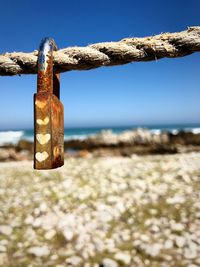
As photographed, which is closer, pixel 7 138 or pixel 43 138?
pixel 43 138

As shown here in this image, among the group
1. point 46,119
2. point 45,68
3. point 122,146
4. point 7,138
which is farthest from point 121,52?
point 7,138

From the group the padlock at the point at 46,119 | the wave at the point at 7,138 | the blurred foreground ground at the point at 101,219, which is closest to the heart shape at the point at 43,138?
the padlock at the point at 46,119

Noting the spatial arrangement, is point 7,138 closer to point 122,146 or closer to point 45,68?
point 122,146

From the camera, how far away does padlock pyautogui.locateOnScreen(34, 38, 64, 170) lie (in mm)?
1415

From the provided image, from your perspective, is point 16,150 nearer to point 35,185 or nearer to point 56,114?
point 35,185

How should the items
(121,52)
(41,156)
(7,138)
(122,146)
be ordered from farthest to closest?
(7,138) < (122,146) < (121,52) < (41,156)

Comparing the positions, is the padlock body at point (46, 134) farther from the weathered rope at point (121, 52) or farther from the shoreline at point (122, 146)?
the shoreline at point (122, 146)

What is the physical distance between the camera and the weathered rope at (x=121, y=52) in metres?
1.58

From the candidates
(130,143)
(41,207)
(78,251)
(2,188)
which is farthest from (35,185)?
(130,143)

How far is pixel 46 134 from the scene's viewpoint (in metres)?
1.43

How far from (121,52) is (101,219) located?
468cm

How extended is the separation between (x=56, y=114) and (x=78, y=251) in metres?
3.89

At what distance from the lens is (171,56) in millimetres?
1628

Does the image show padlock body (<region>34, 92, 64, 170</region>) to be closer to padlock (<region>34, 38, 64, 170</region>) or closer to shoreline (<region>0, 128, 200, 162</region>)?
padlock (<region>34, 38, 64, 170</region>)
